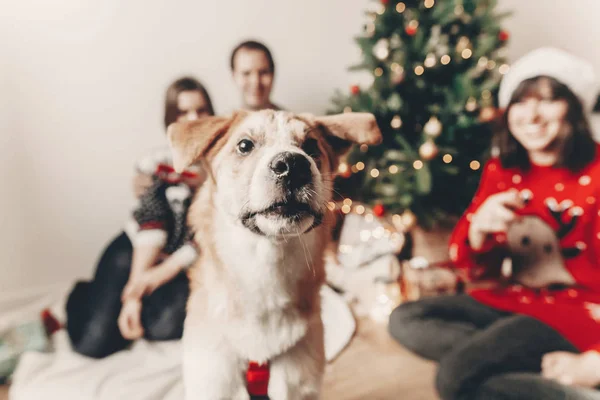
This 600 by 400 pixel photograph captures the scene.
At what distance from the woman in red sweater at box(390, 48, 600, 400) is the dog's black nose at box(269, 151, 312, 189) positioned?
35.0 inches

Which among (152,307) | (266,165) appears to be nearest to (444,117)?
(266,165)

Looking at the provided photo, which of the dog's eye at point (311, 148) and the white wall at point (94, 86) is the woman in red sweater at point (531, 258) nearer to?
the dog's eye at point (311, 148)

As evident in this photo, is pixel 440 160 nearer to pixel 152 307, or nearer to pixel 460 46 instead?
pixel 460 46

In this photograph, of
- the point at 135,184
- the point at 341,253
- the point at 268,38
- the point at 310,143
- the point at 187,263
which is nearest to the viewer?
the point at 310,143

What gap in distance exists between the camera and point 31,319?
5.71 ft

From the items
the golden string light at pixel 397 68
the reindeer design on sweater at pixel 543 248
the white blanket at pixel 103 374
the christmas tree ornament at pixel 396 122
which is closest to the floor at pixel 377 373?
the white blanket at pixel 103 374

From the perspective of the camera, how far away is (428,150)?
1.75 meters

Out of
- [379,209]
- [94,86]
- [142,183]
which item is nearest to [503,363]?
[379,209]

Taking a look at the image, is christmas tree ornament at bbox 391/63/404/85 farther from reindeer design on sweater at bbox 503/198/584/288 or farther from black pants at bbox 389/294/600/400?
black pants at bbox 389/294/600/400

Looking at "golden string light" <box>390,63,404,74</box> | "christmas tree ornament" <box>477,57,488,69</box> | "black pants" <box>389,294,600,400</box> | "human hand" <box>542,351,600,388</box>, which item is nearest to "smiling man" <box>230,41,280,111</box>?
"golden string light" <box>390,63,404,74</box>

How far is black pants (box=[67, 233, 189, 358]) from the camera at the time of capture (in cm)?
149

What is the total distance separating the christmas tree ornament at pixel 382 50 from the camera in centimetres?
188

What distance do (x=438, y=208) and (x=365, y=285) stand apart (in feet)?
1.92

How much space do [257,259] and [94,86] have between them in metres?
1.79
